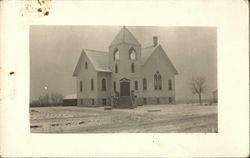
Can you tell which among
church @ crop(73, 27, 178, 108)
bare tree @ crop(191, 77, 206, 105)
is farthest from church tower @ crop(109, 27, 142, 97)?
bare tree @ crop(191, 77, 206, 105)

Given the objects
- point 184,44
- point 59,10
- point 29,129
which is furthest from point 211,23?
point 29,129

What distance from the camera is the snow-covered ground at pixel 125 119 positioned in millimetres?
1453

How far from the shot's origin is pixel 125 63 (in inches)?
60.4

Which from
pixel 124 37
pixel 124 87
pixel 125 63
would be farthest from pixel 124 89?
pixel 124 37

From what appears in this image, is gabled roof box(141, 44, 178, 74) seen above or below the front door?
above

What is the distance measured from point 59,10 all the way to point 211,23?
792 millimetres

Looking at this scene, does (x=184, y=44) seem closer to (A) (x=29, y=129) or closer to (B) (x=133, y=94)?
(B) (x=133, y=94)

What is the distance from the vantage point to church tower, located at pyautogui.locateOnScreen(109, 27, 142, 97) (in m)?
1.49

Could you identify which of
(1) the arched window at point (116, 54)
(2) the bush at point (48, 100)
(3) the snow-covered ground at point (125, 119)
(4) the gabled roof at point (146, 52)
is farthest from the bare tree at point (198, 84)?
(2) the bush at point (48, 100)

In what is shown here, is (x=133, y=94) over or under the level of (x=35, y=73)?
under

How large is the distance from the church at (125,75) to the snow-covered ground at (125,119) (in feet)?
0.16

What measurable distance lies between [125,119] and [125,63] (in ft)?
0.99

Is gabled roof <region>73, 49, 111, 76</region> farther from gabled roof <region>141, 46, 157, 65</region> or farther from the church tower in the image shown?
gabled roof <region>141, 46, 157, 65</region>

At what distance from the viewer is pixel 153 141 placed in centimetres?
144
